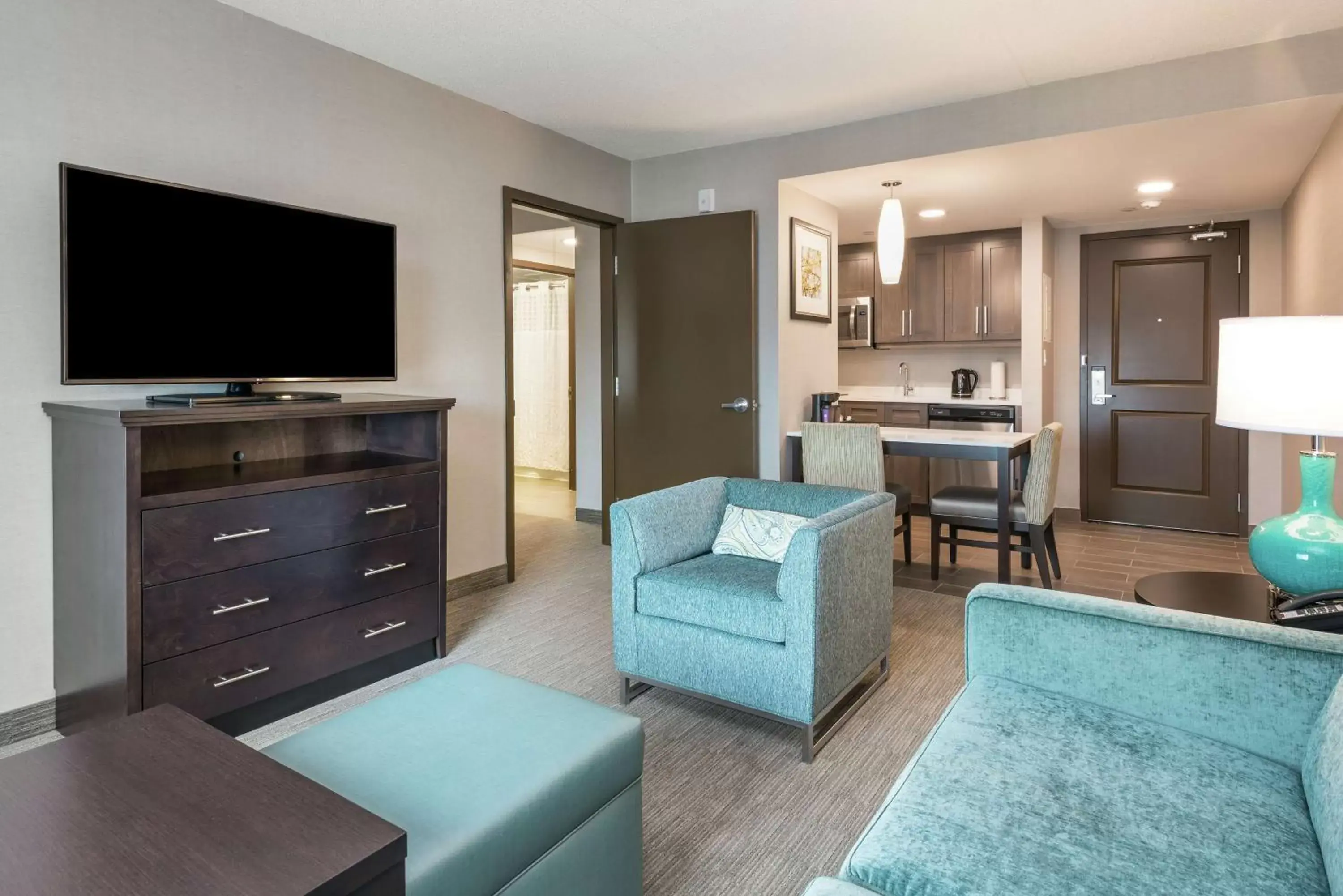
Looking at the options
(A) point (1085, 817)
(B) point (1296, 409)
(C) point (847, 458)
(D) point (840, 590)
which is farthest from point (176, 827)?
(C) point (847, 458)

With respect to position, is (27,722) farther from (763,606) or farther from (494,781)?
(763,606)

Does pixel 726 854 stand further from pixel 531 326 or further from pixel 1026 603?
pixel 531 326

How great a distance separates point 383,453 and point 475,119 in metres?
1.83

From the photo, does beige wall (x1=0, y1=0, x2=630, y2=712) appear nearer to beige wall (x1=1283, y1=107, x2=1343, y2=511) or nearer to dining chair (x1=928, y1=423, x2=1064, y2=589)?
dining chair (x1=928, y1=423, x2=1064, y2=589)

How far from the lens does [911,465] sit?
6.03 m

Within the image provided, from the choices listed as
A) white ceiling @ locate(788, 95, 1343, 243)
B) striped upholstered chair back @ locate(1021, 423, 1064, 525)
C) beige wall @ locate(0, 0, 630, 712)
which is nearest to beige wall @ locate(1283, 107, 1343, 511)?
white ceiling @ locate(788, 95, 1343, 243)

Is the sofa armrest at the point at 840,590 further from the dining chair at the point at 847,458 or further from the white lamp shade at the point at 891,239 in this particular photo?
the white lamp shade at the point at 891,239

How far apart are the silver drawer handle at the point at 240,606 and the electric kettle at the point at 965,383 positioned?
17.4 ft

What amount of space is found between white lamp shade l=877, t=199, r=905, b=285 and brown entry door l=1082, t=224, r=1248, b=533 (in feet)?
8.31

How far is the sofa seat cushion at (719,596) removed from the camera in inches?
89.8

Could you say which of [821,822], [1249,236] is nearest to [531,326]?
[1249,236]

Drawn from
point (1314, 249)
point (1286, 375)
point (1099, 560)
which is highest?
point (1314, 249)

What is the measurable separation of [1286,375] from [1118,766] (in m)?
1.06

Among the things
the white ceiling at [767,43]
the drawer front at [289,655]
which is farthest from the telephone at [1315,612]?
the drawer front at [289,655]
